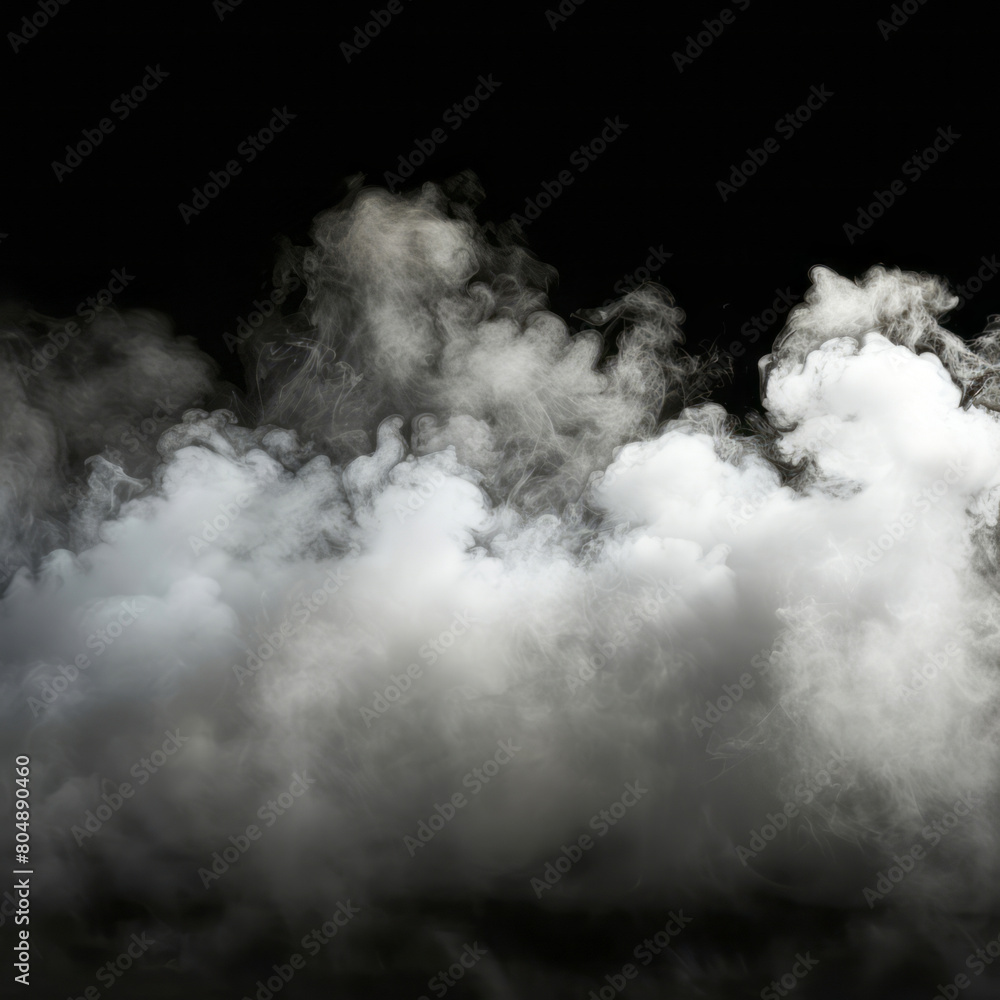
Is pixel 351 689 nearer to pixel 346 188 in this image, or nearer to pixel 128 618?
pixel 128 618

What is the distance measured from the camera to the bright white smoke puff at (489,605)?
1586cm

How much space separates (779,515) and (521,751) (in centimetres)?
636

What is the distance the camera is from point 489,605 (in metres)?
16.5

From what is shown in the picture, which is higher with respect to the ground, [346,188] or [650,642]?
[346,188]

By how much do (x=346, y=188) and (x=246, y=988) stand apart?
1487 cm

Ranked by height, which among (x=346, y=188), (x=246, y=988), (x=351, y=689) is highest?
(x=346, y=188)

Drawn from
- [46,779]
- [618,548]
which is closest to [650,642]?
[618,548]

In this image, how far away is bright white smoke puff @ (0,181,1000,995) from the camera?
15.9m

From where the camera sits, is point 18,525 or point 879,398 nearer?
point 879,398

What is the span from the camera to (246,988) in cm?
1625

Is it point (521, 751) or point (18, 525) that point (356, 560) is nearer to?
point (521, 751)
